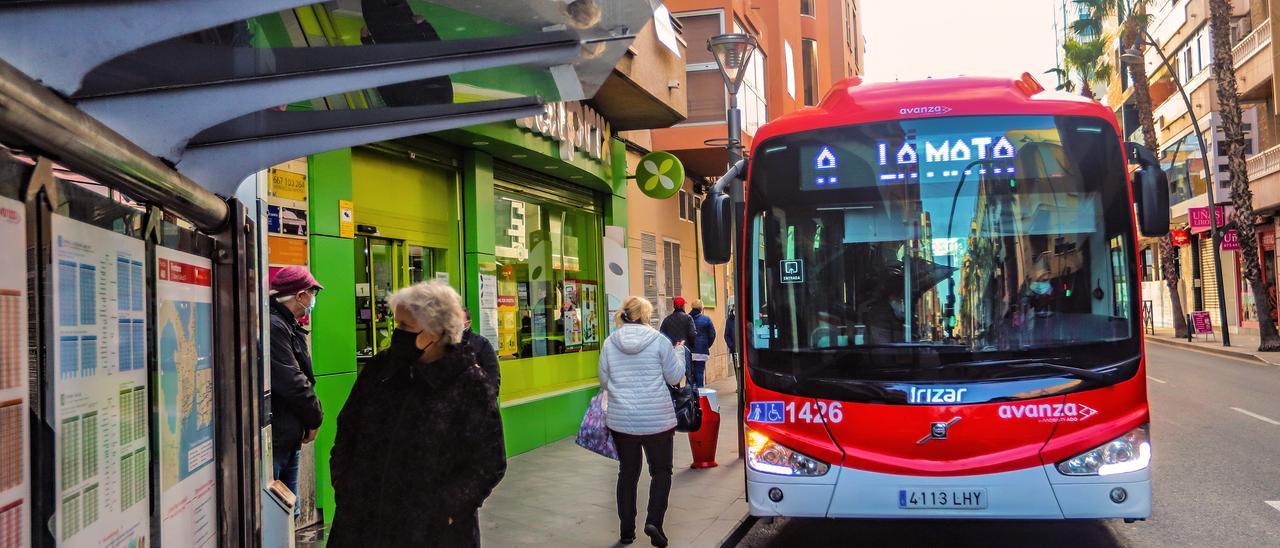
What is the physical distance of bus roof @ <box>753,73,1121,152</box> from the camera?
6332mm

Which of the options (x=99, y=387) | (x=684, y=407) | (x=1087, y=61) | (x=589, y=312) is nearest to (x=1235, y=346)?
(x=1087, y=61)

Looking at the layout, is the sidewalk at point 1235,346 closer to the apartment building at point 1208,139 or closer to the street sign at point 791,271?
the apartment building at point 1208,139

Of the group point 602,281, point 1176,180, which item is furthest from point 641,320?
point 1176,180

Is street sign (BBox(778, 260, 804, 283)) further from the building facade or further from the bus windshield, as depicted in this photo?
the building facade

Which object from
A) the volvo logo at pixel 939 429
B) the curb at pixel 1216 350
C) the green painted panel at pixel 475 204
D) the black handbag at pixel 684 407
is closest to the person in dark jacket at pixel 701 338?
the green painted panel at pixel 475 204

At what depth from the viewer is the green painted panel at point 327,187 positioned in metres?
8.02

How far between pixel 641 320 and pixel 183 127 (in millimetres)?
4507

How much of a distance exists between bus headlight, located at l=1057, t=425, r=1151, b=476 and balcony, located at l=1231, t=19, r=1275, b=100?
93.4ft

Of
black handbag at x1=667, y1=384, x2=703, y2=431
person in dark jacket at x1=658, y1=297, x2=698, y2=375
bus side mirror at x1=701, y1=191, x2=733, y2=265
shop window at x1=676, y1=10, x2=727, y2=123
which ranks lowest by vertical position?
black handbag at x1=667, y1=384, x2=703, y2=431

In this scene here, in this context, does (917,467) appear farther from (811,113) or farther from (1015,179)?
(811,113)

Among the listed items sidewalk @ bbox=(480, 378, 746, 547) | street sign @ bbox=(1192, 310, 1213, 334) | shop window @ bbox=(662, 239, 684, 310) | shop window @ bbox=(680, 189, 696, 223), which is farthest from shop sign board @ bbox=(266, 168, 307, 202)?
street sign @ bbox=(1192, 310, 1213, 334)

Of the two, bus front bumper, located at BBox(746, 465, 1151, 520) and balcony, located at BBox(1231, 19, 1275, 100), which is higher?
balcony, located at BBox(1231, 19, 1275, 100)

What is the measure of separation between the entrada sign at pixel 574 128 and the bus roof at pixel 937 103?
4.49 m

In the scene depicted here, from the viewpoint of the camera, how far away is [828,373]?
6133mm
